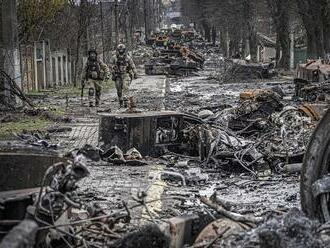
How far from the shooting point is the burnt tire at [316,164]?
234 inches

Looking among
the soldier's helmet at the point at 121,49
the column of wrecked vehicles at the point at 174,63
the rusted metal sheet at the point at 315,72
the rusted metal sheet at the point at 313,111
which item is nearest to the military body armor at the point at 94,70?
the soldier's helmet at the point at 121,49

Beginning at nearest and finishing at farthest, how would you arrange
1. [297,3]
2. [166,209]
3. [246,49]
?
[166,209] → [297,3] → [246,49]

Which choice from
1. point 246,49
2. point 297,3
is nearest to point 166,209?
point 297,3

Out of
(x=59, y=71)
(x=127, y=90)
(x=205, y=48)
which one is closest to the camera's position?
(x=127, y=90)

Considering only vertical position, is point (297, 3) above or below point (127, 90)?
above

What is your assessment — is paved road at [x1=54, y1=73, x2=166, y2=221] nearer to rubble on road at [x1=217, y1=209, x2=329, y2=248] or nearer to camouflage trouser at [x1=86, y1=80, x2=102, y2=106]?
rubble on road at [x1=217, y1=209, x2=329, y2=248]

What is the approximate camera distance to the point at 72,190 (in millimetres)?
5445

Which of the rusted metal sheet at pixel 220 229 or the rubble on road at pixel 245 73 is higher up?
the rusted metal sheet at pixel 220 229

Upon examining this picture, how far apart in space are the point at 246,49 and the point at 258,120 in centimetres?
4919

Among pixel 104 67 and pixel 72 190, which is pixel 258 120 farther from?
pixel 72 190

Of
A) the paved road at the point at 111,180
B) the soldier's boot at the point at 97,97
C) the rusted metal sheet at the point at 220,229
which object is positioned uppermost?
the rusted metal sheet at the point at 220,229

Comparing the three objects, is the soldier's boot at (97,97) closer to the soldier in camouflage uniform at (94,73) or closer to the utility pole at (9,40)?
the soldier in camouflage uniform at (94,73)

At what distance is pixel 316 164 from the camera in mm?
6008

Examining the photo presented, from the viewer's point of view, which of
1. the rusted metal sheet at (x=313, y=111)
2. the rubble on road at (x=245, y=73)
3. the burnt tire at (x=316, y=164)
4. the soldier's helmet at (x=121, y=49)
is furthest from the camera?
the rubble on road at (x=245, y=73)
